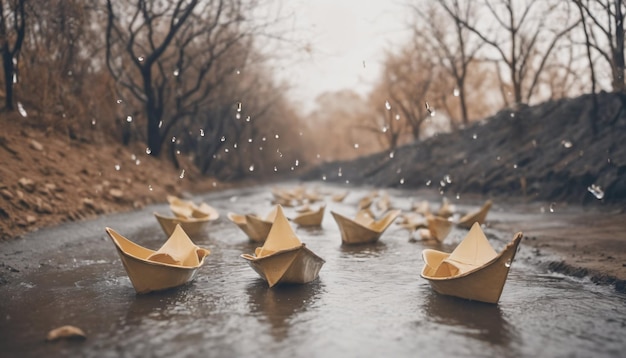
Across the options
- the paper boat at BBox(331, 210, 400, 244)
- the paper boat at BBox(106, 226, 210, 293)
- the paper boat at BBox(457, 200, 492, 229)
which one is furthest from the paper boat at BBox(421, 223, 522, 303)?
the paper boat at BBox(457, 200, 492, 229)

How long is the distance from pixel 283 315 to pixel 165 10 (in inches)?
756

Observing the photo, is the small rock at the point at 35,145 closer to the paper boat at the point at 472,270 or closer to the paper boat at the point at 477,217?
the paper boat at the point at 477,217

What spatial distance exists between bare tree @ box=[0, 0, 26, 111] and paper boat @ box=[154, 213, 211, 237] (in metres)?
8.31

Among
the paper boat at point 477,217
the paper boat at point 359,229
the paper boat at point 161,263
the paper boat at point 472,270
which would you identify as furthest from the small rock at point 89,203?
the paper boat at point 472,270

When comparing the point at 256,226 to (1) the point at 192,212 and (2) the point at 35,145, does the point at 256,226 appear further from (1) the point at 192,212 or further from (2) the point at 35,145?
(2) the point at 35,145

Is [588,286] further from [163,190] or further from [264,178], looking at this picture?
[264,178]

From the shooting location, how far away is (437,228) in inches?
484

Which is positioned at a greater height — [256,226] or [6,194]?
[6,194]

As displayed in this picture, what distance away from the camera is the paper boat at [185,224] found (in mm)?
12469

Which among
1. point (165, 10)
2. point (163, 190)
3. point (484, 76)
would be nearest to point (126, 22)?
point (165, 10)

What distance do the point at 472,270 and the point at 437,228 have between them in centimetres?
572

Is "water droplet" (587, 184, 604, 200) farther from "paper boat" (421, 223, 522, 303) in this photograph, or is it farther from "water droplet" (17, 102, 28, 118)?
"water droplet" (17, 102, 28, 118)

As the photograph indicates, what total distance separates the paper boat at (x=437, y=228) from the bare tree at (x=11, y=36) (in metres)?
13.1

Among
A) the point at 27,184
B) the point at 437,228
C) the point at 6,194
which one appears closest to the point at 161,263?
the point at 6,194
